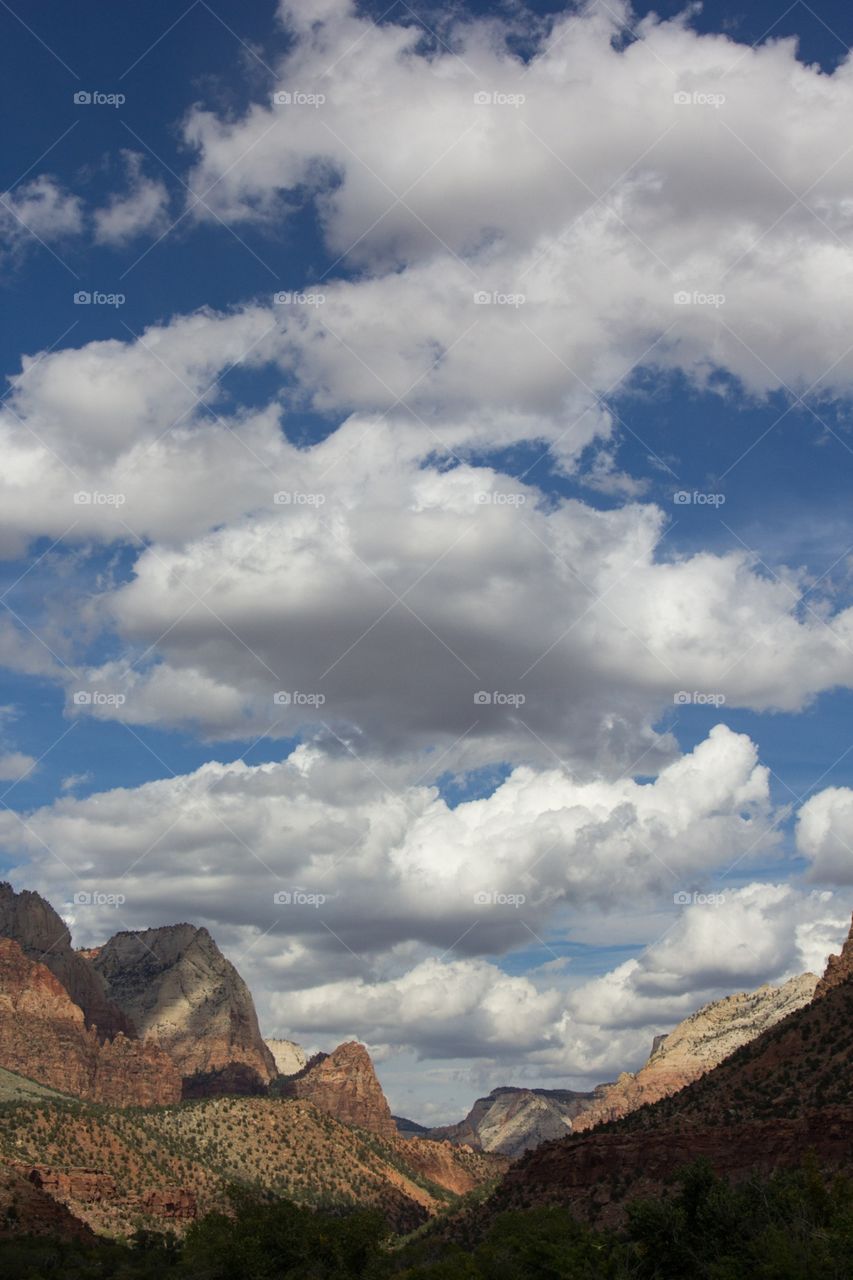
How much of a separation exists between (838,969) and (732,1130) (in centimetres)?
3583

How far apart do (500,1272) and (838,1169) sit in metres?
21.2

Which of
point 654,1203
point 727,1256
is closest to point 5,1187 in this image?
point 654,1203

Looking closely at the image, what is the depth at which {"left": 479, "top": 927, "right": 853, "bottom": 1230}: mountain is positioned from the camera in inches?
3164

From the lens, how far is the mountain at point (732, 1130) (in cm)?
8038

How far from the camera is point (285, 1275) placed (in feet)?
252

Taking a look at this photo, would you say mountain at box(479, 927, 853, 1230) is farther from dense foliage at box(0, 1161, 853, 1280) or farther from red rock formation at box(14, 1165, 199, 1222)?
red rock formation at box(14, 1165, 199, 1222)

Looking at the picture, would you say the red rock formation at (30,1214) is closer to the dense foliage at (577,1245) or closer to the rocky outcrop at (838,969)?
the dense foliage at (577,1245)

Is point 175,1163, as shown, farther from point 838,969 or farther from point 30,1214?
point 838,969

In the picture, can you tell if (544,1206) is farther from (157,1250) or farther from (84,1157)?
(84,1157)

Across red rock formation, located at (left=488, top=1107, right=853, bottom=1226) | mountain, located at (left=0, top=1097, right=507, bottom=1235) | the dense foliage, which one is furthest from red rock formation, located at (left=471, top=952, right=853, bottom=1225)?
mountain, located at (left=0, top=1097, right=507, bottom=1235)

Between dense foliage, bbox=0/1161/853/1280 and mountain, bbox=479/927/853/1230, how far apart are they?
3.95m

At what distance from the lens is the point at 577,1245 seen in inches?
2712

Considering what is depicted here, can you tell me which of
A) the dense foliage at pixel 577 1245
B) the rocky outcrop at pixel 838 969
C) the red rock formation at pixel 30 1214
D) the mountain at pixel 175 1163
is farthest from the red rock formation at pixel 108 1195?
the rocky outcrop at pixel 838 969

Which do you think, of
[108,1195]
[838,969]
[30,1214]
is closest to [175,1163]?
[108,1195]
